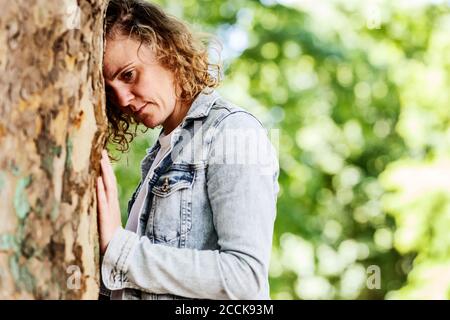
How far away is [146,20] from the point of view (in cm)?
189

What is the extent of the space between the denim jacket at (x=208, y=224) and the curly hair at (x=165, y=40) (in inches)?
6.6

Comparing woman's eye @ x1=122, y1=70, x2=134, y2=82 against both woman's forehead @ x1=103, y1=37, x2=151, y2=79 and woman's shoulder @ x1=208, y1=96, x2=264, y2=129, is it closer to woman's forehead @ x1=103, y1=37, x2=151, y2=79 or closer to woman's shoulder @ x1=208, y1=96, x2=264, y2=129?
woman's forehead @ x1=103, y1=37, x2=151, y2=79

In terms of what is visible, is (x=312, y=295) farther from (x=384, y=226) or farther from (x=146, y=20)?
(x=146, y=20)

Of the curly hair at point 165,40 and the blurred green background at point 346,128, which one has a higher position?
the blurred green background at point 346,128

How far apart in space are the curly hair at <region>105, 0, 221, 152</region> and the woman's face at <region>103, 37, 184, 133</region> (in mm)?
21

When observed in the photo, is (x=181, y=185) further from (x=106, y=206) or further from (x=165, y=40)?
(x=165, y=40)

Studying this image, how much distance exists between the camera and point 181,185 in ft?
5.66

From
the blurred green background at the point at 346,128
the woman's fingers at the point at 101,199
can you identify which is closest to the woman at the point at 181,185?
the woman's fingers at the point at 101,199

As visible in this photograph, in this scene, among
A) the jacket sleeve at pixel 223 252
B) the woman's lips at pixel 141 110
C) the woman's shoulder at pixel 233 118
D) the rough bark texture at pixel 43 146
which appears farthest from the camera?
the woman's lips at pixel 141 110

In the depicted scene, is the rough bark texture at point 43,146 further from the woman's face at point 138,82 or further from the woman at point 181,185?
the woman's face at point 138,82

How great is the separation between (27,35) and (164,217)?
1.70 feet

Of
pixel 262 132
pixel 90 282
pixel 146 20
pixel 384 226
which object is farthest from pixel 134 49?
pixel 384 226

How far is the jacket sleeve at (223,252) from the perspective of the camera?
1610 mm

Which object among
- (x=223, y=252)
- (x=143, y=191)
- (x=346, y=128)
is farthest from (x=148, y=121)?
(x=346, y=128)
